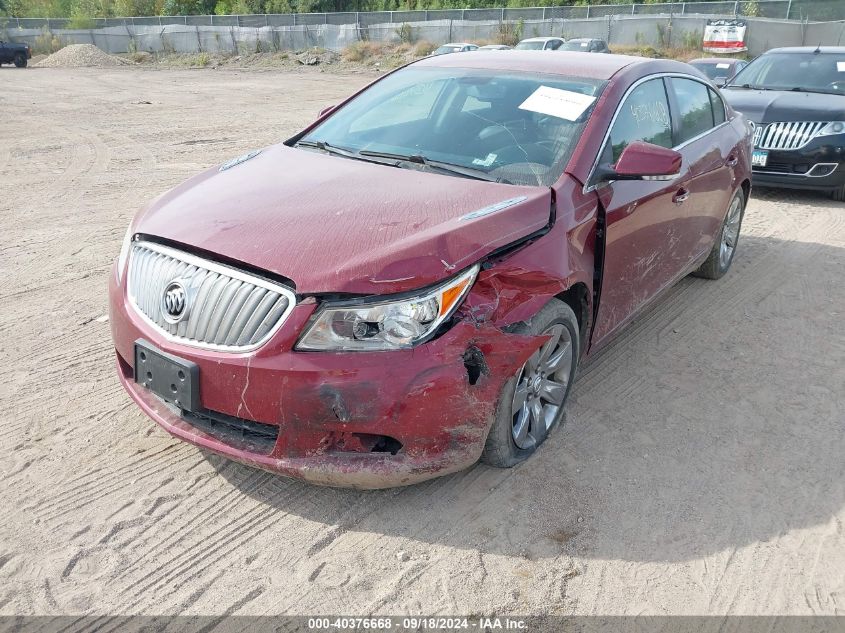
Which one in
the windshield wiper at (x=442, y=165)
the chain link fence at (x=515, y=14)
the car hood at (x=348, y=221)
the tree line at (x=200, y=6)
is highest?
the tree line at (x=200, y=6)

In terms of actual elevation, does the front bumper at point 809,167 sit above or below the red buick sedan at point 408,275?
below

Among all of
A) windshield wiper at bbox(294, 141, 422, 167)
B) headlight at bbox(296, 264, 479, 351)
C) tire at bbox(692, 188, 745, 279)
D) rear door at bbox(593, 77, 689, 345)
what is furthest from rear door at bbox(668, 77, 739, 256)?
headlight at bbox(296, 264, 479, 351)

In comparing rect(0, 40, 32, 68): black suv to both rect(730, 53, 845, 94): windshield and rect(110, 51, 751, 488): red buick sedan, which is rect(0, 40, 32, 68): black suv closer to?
rect(730, 53, 845, 94): windshield

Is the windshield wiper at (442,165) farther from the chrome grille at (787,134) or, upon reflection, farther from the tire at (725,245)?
the chrome grille at (787,134)

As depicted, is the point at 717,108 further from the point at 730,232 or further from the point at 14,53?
the point at 14,53

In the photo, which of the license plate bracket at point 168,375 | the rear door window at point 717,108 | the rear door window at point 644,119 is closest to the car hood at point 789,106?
the rear door window at point 717,108

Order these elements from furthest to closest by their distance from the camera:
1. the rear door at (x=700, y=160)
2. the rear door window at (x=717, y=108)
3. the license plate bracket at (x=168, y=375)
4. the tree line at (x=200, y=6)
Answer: the tree line at (x=200, y=6)
the rear door window at (x=717, y=108)
the rear door at (x=700, y=160)
the license plate bracket at (x=168, y=375)

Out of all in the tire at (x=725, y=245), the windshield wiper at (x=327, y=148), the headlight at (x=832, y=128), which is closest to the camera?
the windshield wiper at (x=327, y=148)

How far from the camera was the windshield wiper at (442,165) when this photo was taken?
3428 millimetres

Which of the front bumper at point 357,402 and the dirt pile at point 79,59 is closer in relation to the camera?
the front bumper at point 357,402

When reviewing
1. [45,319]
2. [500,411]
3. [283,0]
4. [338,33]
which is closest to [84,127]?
[45,319]

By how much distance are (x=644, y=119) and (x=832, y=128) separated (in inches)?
199

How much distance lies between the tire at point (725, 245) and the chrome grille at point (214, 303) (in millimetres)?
3981

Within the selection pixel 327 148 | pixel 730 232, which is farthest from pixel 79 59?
pixel 730 232
